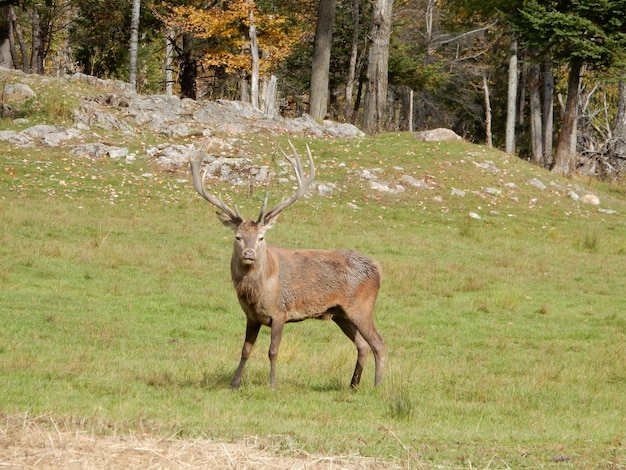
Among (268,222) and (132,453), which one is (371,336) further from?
(132,453)

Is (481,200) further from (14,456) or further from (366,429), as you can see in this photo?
(14,456)

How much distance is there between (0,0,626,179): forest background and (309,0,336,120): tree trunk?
35 millimetres

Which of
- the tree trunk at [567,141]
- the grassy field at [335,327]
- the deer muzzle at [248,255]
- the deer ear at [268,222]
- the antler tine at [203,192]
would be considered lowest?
the grassy field at [335,327]

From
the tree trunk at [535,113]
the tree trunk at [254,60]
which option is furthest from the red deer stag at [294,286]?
the tree trunk at [535,113]

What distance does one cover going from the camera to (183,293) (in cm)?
1477

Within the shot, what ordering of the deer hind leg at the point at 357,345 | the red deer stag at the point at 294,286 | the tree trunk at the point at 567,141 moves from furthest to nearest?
the tree trunk at the point at 567,141 → the deer hind leg at the point at 357,345 → the red deer stag at the point at 294,286

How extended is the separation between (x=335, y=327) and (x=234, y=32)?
23.8 metres

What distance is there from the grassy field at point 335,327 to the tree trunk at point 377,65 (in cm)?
343

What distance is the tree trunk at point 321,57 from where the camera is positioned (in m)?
30.6

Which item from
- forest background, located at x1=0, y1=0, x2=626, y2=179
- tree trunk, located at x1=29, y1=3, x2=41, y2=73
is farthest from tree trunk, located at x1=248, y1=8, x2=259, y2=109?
tree trunk, located at x1=29, y1=3, x2=41, y2=73

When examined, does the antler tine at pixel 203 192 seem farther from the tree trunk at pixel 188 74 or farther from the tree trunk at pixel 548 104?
the tree trunk at pixel 548 104

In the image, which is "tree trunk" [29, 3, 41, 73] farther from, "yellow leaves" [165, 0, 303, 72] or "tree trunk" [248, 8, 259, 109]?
"tree trunk" [248, 8, 259, 109]

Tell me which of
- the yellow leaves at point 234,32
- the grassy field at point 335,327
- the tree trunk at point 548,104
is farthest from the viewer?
the tree trunk at point 548,104

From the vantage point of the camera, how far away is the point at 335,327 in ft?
44.9
